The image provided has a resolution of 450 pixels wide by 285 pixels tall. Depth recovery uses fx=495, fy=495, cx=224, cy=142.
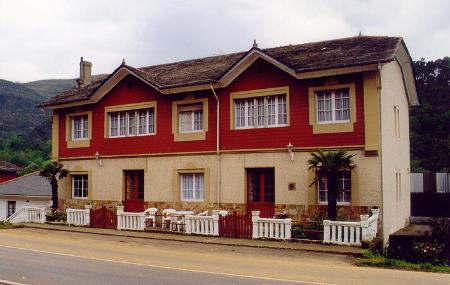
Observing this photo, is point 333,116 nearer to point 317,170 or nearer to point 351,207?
point 317,170

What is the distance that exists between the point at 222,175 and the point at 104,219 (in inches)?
219

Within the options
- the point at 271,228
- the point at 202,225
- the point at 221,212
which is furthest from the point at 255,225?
the point at 221,212

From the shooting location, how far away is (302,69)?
18156 mm

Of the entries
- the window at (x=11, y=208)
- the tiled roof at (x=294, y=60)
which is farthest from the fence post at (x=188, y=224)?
the window at (x=11, y=208)

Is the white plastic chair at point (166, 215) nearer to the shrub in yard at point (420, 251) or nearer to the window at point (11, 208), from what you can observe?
A: the shrub in yard at point (420, 251)

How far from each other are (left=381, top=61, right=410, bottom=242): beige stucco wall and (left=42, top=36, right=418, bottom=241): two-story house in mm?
45

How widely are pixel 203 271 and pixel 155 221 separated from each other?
9.78m

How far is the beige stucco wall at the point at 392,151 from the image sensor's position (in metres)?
17.8

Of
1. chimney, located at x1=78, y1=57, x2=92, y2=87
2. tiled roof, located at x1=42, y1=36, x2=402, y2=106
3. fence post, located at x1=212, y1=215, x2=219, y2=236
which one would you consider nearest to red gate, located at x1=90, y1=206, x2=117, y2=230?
fence post, located at x1=212, y1=215, x2=219, y2=236

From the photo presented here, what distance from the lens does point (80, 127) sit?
1010 inches

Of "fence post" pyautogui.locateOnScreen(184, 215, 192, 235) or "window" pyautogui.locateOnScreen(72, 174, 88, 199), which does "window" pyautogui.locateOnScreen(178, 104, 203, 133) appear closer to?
"fence post" pyautogui.locateOnScreen(184, 215, 192, 235)

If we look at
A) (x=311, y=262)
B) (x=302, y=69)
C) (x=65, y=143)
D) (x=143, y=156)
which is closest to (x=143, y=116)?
(x=143, y=156)

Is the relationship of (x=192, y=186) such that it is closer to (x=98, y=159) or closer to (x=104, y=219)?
(x=104, y=219)

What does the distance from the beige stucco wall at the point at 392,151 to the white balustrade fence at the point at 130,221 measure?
31.3ft
